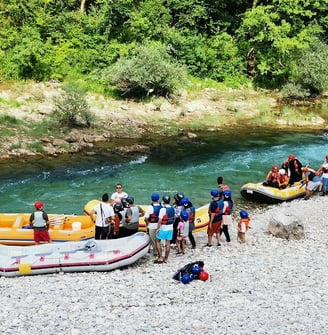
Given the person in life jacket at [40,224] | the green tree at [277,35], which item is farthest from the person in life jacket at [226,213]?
the green tree at [277,35]

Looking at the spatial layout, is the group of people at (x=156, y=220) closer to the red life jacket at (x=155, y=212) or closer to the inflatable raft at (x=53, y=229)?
the red life jacket at (x=155, y=212)

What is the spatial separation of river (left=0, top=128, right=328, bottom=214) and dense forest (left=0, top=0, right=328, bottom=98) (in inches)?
266

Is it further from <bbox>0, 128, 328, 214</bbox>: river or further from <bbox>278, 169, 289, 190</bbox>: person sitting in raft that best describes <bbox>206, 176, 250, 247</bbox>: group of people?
<bbox>278, 169, 289, 190</bbox>: person sitting in raft

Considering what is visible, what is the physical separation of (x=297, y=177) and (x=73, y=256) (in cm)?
955

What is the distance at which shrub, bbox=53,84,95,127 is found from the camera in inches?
904

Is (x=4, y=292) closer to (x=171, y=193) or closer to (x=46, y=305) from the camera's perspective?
(x=46, y=305)

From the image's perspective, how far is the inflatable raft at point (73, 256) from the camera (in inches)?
409

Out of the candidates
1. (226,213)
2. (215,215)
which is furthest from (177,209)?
(226,213)

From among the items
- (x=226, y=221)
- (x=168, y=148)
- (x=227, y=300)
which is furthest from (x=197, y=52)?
(x=227, y=300)

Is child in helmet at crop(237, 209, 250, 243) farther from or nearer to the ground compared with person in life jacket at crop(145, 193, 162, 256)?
nearer to the ground

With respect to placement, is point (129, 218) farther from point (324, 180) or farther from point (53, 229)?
point (324, 180)

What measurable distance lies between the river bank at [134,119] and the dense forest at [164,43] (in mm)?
1436

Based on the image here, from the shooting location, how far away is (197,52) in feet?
107

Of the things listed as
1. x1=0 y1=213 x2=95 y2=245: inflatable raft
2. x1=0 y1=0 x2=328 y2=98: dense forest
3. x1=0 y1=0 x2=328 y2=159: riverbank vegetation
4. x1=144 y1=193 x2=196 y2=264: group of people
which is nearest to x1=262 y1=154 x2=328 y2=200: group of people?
x1=144 y1=193 x2=196 y2=264: group of people
